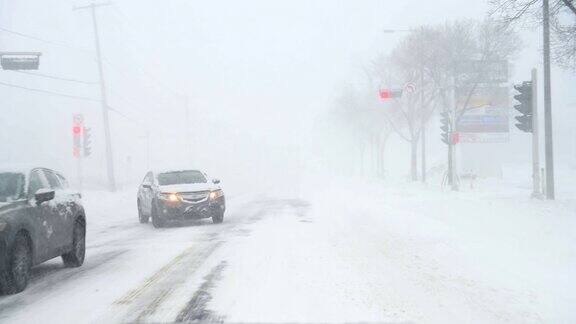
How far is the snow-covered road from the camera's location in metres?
6.36

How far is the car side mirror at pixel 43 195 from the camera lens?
8.66m

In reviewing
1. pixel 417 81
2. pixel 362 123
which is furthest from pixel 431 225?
pixel 362 123

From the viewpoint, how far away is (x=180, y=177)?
1805 cm

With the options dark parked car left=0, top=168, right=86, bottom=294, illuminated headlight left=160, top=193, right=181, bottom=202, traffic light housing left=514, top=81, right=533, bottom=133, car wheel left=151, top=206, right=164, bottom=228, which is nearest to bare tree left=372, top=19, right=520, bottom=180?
traffic light housing left=514, top=81, right=533, bottom=133

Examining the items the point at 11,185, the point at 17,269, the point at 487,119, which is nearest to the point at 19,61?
the point at 11,185

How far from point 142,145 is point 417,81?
7208 cm

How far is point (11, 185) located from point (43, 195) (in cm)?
50

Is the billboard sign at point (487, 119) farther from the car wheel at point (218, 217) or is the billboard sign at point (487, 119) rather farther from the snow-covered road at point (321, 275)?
the car wheel at point (218, 217)

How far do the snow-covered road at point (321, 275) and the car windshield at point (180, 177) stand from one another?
2.23m

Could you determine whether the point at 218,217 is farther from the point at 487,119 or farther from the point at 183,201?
A: the point at 487,119

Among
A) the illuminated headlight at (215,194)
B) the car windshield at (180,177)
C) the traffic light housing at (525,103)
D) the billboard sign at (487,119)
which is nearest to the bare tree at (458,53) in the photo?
the billboard sign at (487,119)

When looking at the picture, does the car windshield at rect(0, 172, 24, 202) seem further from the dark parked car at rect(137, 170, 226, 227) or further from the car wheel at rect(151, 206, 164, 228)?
the car wheel at rect(151, 206, 164, 228)

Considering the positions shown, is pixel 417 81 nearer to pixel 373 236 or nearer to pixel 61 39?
pixel 373 236

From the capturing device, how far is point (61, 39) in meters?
144
